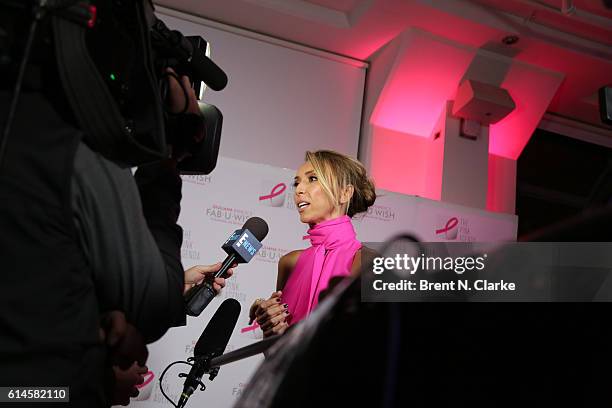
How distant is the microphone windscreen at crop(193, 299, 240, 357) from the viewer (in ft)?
5.92

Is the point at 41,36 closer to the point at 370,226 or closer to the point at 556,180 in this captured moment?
the point at 370,226

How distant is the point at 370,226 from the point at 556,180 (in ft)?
8.70

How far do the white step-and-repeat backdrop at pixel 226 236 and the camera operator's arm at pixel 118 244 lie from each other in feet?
7.32

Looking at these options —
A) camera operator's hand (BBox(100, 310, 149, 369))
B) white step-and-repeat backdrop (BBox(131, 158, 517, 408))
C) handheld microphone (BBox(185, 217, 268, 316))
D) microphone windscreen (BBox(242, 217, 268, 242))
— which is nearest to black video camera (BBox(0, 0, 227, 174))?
camera operator's hand (BBox(100, 310, 149, 369))

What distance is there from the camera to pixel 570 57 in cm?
468

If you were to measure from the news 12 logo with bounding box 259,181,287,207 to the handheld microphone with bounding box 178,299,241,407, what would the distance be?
1532 mm

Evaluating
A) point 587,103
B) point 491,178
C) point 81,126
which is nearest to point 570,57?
point 587,103

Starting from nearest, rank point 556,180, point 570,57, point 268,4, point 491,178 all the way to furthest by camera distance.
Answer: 1. point 268,4
2. point 570,57
3. point 491,178
4. point 556,180

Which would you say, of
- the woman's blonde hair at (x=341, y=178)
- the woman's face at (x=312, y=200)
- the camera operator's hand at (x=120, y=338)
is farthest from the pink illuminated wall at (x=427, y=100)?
the camera operator's hand at (x=120, y=338)

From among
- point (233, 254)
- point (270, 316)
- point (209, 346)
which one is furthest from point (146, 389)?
point (233, 254)

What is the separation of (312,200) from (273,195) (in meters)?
0.85

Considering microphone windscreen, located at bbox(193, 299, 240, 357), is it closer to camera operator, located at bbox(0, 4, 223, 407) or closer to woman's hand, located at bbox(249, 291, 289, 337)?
woman's hand, located at bbox(249, 291, 289, 337)

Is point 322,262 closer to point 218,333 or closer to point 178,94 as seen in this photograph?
point 218,333

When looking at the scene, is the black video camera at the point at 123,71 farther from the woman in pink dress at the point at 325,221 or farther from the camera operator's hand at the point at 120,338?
the woman in pink dress at the point at 325,221
